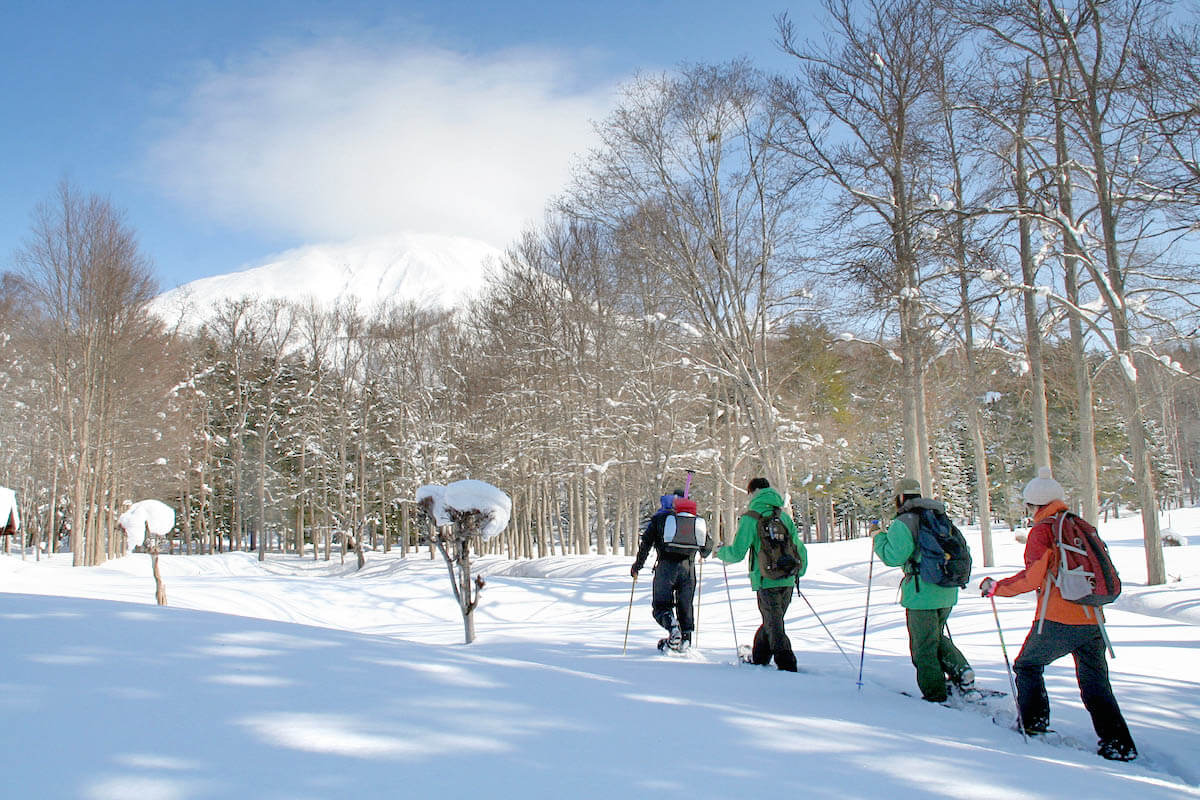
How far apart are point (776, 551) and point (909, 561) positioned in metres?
1.21

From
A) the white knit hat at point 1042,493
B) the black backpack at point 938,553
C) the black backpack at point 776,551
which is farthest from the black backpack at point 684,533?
the white knit hat at point 1042,493

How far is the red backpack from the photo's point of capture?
4.39 m

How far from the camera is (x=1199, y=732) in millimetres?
4973

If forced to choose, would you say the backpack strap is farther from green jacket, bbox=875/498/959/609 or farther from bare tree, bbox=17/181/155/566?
bare tree, bbox=17/181/155/566

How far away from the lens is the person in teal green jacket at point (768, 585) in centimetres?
657

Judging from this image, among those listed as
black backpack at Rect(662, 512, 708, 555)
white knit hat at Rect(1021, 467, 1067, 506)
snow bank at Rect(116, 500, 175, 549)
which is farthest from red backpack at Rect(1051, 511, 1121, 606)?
snow bank at Rect(116, 500, 175, 549)

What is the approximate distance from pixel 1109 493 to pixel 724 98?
38919 millimetres

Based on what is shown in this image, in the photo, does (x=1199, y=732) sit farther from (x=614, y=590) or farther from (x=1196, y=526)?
(x=1196, y=526)

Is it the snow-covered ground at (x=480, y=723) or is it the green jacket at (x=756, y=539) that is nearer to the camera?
the snow-covered ground at (x=480, y=723)

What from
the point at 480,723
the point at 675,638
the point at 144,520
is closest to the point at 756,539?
the point at 675,638

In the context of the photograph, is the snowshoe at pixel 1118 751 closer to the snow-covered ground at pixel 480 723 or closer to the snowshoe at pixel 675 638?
the snow-covered ground at pixel 480 723

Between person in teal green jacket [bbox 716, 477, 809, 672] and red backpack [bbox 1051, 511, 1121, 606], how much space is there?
224 cm

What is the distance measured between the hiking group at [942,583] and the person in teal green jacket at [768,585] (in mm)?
10

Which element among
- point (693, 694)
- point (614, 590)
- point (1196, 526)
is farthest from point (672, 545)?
point (1196, 526)
